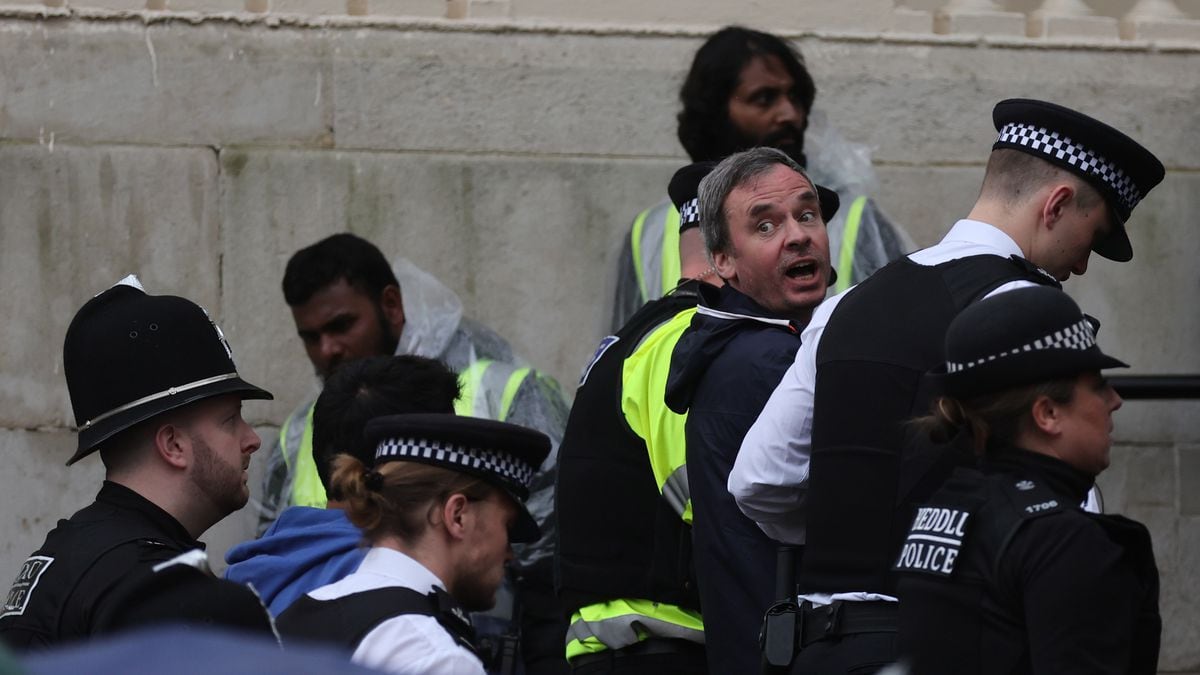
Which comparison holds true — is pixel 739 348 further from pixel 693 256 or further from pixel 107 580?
pixel 107 580

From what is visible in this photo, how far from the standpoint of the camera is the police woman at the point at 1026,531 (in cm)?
272

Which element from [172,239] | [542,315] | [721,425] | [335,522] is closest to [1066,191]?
[721,425]

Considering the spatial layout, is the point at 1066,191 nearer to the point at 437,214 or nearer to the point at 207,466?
the point at 207,466

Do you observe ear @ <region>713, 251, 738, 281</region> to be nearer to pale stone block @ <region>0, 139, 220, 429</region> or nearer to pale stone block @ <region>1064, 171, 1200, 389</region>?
pale stone block @ <region>0, 139, 220, 429</region>

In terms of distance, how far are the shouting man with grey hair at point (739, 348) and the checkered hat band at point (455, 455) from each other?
0.67 metres

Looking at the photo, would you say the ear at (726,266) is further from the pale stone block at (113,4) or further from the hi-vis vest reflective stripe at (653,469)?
the pale stone block at (113,4)

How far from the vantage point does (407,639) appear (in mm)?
2975

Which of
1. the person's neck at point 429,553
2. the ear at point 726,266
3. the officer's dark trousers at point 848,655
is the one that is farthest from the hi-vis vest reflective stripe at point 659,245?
the person's neck at point 429,553

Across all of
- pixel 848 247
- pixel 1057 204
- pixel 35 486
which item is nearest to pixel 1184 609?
pixel 848 247

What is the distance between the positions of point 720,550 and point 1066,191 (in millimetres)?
951

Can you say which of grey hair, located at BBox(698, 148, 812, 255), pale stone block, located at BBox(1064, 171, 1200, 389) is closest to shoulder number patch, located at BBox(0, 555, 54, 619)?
grey hair, located at BBox(698, 148, 812, 255)

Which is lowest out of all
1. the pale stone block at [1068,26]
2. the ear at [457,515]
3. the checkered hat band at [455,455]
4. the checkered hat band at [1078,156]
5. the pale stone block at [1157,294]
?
the pale stone block at [1157,294]

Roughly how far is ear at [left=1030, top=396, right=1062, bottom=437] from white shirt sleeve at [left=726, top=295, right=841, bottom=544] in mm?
722

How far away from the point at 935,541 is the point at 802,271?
134 centimetres
